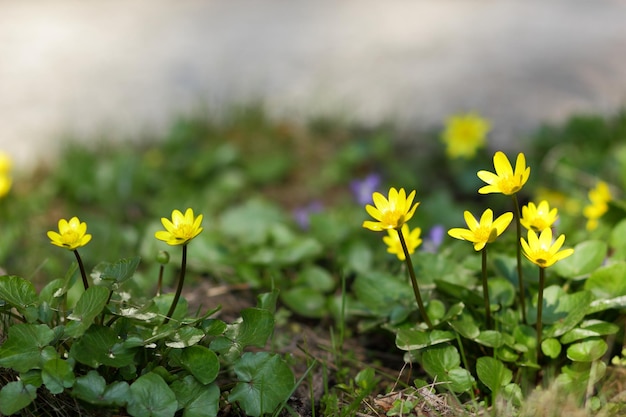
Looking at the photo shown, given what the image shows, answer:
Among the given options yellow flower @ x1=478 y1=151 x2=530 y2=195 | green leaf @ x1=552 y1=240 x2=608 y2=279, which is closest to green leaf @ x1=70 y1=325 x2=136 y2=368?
yellow flower @ x1=478 y1=151 x2=530 y2=195

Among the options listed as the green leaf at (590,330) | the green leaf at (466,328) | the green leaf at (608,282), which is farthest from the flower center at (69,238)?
the green leaf at (608,282)

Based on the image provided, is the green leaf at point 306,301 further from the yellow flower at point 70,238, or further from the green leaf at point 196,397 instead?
the yellow flower at point 70,238

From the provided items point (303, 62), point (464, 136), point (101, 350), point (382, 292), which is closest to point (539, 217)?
point (382, 292)

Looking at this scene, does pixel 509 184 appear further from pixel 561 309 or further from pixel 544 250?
pixel 561 309

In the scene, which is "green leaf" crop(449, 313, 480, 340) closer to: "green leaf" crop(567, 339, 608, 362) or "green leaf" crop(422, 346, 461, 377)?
"green leaf" crop(422, 346, 461, 377)

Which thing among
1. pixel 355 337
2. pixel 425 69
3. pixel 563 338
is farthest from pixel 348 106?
pixel 563 338
